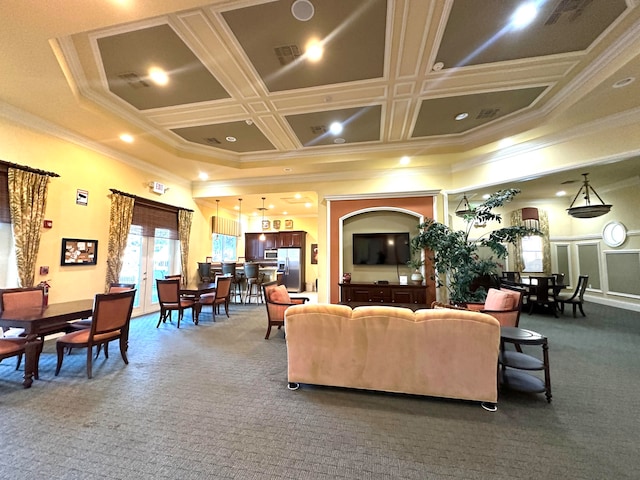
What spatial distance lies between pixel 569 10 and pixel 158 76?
456 cm

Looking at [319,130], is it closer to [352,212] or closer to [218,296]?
[352,212]

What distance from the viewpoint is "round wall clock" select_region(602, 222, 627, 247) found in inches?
298

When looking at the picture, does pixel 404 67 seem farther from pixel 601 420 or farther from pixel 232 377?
pixel 232 377

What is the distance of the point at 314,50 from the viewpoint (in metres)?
3.16

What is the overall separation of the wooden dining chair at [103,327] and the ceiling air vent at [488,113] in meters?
5.87

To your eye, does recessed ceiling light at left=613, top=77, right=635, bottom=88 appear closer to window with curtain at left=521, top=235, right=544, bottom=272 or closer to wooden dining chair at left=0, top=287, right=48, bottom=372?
window with curtain at left=521, top=235, right=544, bottom=272

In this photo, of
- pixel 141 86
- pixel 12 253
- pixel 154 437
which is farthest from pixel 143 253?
pixel 154 437

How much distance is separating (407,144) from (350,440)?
517 cm

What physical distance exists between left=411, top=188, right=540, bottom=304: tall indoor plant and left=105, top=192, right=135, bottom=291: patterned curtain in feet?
20.8

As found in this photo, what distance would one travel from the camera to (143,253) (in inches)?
266

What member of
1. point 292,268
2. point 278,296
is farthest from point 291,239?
point 278,296

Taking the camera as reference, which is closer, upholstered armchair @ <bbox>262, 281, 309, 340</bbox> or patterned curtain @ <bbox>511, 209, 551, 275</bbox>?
upholstered armchair @ <bbox>262, 281, 309, 340</bbox>

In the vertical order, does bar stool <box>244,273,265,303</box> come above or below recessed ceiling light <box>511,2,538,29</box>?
below

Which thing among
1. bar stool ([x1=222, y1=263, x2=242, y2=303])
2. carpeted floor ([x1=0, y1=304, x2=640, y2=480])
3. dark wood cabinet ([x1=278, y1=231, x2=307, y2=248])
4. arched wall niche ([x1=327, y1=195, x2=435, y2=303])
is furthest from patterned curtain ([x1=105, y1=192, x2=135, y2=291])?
dark wood cabinet ([x1=278, y1=231, x2=307, y2=248])
